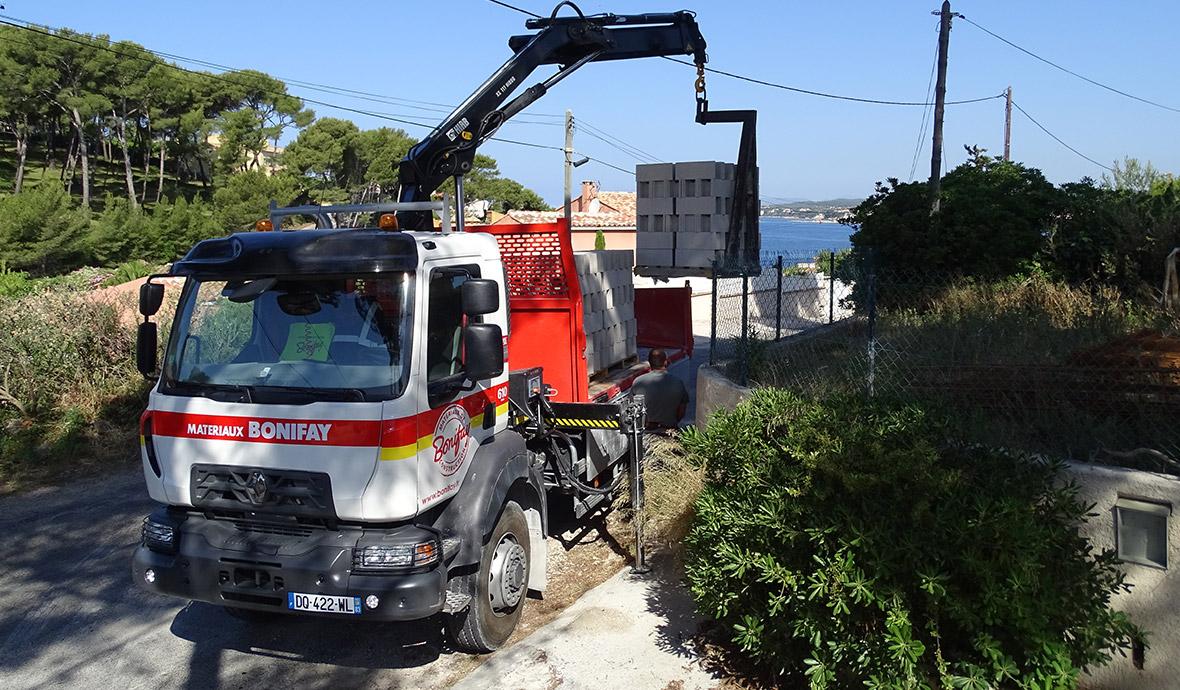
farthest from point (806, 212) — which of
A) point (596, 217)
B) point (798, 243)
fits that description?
point (596, 217)

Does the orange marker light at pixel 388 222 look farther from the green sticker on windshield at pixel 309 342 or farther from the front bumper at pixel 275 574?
the front bumper at pixel 275 574

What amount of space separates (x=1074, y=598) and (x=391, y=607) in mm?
3209

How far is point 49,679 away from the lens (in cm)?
530

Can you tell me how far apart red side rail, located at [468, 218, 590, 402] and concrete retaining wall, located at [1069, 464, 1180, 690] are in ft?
11.6

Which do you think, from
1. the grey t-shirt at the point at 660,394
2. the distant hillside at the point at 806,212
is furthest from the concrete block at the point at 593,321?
the distant hillside at the point at 806,212

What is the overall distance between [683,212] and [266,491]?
279 inches

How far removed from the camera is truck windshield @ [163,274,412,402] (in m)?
4.71

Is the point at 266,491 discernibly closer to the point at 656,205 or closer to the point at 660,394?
the point at 660,394

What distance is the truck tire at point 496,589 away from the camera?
16.9 feet

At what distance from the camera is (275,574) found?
4516 mm

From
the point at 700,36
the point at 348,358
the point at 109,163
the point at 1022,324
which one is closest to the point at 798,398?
the point at 348,358

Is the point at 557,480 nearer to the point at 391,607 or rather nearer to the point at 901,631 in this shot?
the point at 391,607

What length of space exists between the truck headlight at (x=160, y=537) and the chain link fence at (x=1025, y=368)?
4.12 m

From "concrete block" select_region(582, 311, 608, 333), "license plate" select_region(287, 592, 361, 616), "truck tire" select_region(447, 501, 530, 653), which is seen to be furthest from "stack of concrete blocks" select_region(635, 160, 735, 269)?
"license plate" select_region(287, 592, 361, 616)
